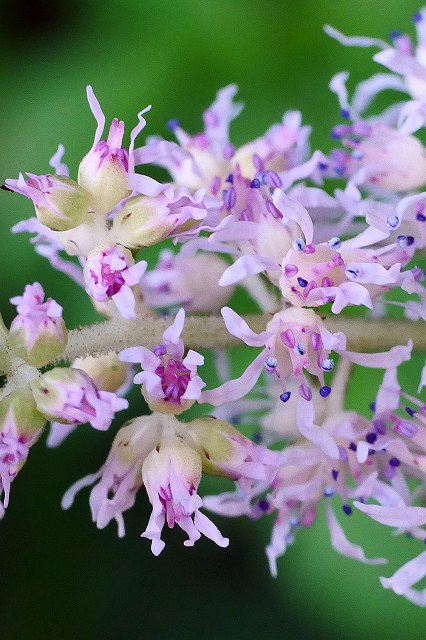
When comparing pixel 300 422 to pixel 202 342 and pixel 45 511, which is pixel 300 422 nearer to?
pixel 202 342

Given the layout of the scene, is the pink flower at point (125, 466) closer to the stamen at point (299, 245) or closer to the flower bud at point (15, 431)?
the flower bud at point (15, 431)

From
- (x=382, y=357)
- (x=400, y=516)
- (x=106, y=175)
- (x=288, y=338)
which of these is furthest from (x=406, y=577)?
(x=106, y=175)

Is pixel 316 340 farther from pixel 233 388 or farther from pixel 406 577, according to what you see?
pixel 406 577

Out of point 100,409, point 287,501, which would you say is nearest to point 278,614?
point 287,501

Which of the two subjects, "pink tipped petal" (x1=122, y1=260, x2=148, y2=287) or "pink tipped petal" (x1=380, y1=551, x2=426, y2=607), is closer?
"pink tipped petal" (x1=122, y1=260, x2=148, y2=287)

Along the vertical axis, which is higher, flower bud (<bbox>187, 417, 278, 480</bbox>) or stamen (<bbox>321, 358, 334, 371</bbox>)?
stamen (<bbox>321, 358, 334, 371</bbox>)

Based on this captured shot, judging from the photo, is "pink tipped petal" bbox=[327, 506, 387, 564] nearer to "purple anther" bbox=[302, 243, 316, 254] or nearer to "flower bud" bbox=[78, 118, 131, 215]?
"purple anther" bbox=[302, 243, 316, 254]

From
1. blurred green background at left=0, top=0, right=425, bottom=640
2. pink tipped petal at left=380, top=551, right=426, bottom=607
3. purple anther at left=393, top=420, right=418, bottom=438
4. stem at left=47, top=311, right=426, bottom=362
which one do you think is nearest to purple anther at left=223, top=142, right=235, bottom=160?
stem at left=47, top=311, right=426, bottom=362
